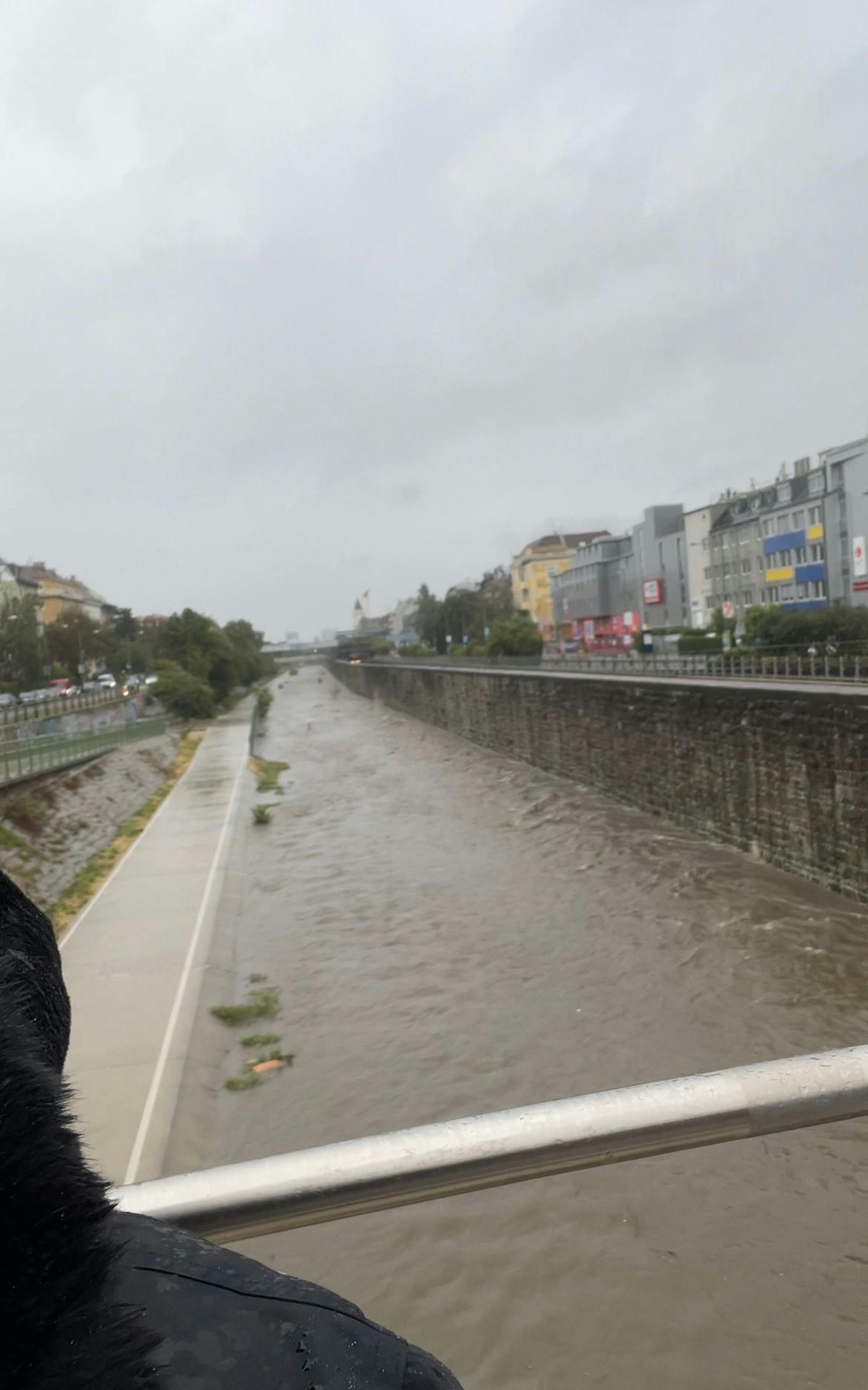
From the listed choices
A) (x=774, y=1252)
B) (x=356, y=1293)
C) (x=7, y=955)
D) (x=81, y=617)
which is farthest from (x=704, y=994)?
(x=81, y=617)

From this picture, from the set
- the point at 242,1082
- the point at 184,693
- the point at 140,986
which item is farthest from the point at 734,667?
the point at 184,693

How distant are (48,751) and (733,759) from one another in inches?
653

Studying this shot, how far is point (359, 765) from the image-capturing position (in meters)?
34.8

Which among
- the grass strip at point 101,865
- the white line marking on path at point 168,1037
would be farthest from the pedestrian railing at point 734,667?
the white line marking on path at point 168,1037

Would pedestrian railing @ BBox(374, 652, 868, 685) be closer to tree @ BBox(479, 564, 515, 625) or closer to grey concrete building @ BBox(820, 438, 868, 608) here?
grey concrete building @ BBox(820, 438, 868, 608)

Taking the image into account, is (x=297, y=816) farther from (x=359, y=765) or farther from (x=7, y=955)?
(x=7, y=955)

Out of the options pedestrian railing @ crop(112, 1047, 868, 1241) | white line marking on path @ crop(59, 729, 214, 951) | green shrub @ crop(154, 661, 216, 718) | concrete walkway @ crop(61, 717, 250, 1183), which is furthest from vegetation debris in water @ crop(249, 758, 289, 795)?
pedestrian railing @ crop(112, 1047, 868, 1241)

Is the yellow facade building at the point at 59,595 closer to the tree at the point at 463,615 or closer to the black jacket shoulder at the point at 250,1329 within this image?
the tree at the point at 463,615

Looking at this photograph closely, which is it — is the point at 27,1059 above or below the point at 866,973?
above

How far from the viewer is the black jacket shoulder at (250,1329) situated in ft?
2.46

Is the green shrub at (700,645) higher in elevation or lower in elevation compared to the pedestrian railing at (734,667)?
higher

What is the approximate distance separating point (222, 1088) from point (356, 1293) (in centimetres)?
315

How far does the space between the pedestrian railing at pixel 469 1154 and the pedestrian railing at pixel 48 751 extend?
20.7 m

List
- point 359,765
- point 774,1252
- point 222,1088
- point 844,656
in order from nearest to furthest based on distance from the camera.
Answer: point 774,1252
point 222,1088
point 844,656
point 359,765
